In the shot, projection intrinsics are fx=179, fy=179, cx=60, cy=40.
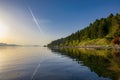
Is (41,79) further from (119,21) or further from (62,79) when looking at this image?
(119,21)

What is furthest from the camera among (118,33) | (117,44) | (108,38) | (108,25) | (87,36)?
(87,36)

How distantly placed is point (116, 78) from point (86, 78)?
3062 mm

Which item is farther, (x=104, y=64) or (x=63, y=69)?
(x=104, y=64)

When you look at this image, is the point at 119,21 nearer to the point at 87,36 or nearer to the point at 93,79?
the point at 87,36

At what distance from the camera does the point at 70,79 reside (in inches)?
738

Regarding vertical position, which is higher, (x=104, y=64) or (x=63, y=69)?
(x=104, y=64)

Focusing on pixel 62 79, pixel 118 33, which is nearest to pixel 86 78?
pixel 62 79

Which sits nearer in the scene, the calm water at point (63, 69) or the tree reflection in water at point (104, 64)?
the calm water at point (63, 69)

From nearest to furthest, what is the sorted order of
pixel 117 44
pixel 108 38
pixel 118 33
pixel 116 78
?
pixel 116 78, pixel 117 44, pixel 118 33, pixel 108 38

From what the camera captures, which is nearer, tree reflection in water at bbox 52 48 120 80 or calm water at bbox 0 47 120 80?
calm water at bbox 0 47 120 80

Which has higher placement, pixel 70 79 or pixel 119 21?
pixel 119 21

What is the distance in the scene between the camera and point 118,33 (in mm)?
103750

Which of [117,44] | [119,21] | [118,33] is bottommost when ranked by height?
[117,44]

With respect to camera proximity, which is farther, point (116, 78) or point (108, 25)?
point (108, 25)
